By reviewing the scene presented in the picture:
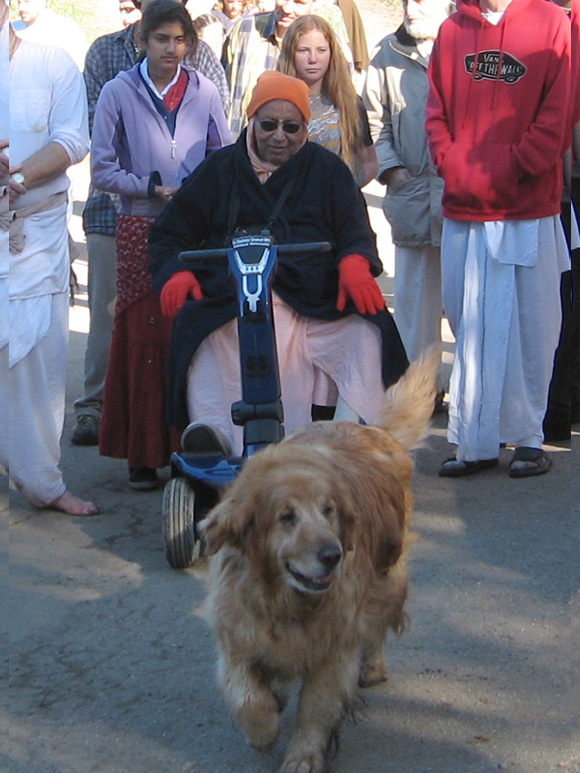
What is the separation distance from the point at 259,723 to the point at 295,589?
1.27 ft

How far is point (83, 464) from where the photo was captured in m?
6.71

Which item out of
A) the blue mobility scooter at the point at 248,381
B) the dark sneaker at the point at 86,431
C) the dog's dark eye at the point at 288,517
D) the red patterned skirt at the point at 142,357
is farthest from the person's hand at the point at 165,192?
the dog's dark eye at the point at 288,517

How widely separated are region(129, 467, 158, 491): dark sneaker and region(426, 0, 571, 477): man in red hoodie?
4.85 ft

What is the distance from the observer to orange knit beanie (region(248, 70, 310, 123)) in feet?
17.6

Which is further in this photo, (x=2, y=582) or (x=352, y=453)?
(x=2, y=582)

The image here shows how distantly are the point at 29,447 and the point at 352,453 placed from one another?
7.60ft

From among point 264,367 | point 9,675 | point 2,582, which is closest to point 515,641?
point 264,367

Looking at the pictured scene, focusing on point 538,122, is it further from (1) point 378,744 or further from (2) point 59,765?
(2) point 59,765

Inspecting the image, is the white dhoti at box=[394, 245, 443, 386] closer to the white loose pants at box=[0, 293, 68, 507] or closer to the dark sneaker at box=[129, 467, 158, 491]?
the dark sneaker at box=[129, 467, 158, 491]

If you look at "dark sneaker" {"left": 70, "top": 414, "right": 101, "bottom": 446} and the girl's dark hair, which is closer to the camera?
the girl's dark hair

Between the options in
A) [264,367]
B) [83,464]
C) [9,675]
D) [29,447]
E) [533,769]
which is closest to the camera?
[533,769]

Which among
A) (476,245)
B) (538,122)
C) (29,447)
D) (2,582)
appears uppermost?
(538,122)

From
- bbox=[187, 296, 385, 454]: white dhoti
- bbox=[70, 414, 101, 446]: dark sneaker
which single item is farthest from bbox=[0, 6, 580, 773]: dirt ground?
bbox=[70, 414, 101, 446]: dark sneaker

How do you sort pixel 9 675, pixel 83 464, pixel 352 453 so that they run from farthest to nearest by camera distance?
pixel 83 464 → pixel 9 675 → pixel 352 453
